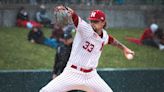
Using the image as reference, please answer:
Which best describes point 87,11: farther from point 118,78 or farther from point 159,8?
point 118,78

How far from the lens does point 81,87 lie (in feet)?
25.0

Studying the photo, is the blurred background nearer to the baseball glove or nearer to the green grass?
the green grass

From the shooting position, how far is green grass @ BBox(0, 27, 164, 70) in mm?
14555

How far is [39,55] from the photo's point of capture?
50.9 ft

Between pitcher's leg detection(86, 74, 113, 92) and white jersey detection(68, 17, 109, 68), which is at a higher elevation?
white jersey detection(68, 17, 109, 68)

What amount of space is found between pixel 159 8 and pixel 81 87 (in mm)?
15409

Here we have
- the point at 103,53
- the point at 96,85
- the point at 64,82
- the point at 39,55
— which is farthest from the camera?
the point at 103,53

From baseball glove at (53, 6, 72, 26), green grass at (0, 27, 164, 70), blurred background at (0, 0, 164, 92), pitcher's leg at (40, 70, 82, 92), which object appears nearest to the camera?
baseball glove at (53, 6, 72, 26)

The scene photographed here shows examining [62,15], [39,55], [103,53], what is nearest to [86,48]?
[62,15]

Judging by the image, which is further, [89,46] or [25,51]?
[25,51]

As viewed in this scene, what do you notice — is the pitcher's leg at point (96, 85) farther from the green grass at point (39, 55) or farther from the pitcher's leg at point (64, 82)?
the green grass at point (39, 55)

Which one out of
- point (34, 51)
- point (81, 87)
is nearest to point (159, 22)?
point (34, 51)

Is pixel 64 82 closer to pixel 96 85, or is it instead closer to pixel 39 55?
pixel 96 85

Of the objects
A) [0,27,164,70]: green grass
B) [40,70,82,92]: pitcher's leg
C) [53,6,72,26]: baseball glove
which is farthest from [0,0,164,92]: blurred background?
[53,6,72,26]: baseball glove
